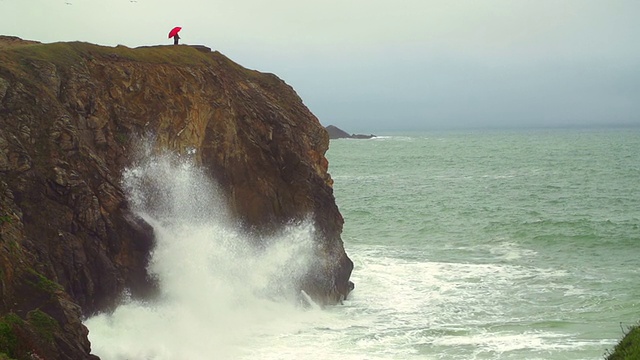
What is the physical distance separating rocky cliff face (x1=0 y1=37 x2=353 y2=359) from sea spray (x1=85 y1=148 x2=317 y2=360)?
55cm

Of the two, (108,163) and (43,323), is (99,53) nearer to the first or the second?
(108,163)

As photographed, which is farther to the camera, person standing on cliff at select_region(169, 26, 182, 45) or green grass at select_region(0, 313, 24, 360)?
person standing on cliff at select_region(169, 26, 182, 45)

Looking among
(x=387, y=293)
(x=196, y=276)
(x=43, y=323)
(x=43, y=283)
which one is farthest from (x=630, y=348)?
(x=387, y=293)

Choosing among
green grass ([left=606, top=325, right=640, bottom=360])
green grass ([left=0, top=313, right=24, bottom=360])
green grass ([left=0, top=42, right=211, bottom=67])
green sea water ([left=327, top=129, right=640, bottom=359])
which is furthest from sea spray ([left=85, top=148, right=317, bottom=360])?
green grass ([left=606, top=325, right=640, bottom=360])

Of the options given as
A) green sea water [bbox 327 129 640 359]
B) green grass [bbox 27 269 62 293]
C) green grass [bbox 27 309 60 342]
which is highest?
green grass [bbox 27 269 62 293]

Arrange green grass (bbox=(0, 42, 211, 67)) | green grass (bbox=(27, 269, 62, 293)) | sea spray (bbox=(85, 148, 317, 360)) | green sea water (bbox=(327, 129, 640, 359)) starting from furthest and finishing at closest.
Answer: green grass (bbox=(0, 42, 211, 67)) < green sea water (bbox=(327, 129, 640, 359)) < sea spray (bbox=(85, 148, 317, 360)) < green grass (bbox=(27, 269, 62, 293))

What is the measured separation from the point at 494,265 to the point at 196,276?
50.0ft

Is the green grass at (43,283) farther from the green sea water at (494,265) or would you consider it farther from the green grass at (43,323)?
the green sea water at (494,265)

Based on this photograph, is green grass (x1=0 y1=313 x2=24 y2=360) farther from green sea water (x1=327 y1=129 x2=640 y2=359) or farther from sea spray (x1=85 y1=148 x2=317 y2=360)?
green sea water (x1=327 y1=129 x2=640 y2=359)

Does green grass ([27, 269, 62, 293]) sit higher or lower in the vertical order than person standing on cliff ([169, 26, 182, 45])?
lower

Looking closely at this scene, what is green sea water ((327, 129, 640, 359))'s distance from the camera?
1010 inches

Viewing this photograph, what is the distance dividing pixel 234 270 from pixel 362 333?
534 cm

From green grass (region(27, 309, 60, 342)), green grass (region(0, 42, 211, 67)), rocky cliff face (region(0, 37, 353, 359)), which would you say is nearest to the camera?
green grass (region(27, 309, 60, 342))

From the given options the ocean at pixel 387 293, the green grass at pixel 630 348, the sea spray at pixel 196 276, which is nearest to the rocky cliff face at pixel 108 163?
the sea spray at pixel 196 276
